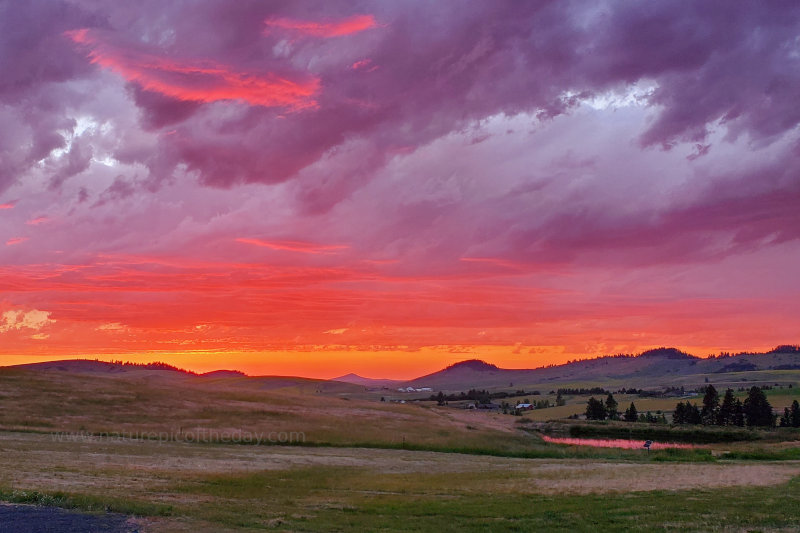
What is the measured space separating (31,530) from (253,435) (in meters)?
60.4

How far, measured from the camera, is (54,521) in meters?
22.8

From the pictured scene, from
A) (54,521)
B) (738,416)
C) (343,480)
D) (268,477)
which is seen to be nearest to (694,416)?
(738,416)

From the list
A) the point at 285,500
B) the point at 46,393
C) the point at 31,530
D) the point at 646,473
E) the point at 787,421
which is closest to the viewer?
the point at 31,530

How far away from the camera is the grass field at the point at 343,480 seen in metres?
27.5

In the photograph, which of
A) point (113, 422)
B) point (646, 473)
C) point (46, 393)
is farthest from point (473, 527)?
point (46, 393)

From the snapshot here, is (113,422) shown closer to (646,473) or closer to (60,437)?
(60,437)

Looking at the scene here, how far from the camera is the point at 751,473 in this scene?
4912 centimetres

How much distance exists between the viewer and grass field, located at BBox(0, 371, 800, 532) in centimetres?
2755

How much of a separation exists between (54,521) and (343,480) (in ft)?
78.0

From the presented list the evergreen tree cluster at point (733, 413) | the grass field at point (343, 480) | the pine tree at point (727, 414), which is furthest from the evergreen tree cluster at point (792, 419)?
the grass field at point (343, 480)

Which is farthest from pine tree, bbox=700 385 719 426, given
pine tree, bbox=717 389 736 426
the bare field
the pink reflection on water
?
the bare field

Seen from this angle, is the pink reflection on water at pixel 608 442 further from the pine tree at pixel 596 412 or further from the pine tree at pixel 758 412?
the pine tree at pixel 596 412

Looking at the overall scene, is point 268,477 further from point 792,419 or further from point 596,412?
point 792,419

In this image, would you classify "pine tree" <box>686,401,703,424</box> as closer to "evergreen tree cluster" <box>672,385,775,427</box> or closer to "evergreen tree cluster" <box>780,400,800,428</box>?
"evergreen tree cluster" <box>672,385,775,427</box>
